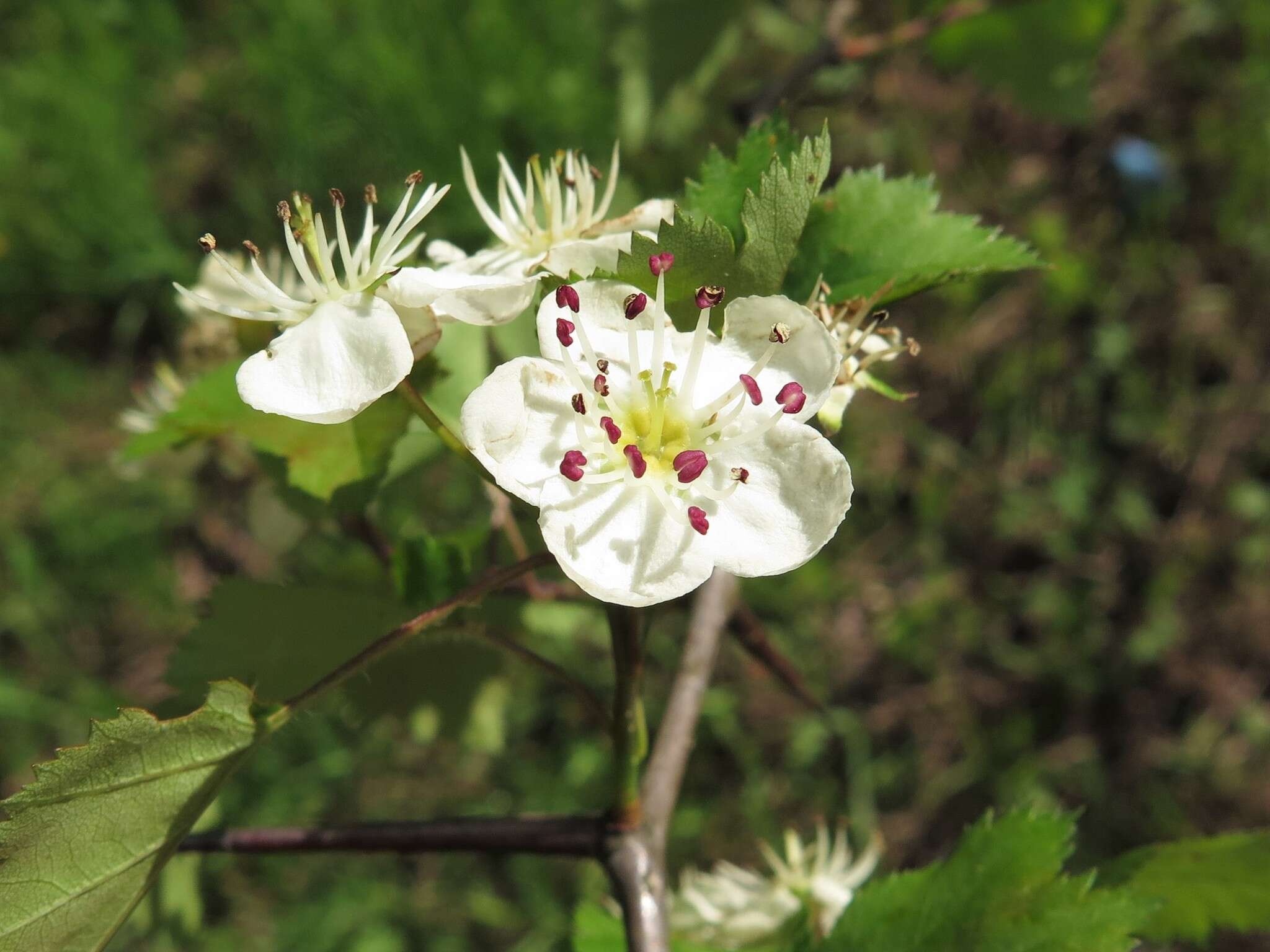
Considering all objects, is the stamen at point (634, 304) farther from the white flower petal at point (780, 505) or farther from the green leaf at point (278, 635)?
the green leaf at point (278, 635)

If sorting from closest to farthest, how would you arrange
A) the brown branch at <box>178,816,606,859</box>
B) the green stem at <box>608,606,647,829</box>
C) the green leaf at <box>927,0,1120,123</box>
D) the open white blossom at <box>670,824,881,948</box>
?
the green stem at <box>608,606,647,829</box> → the brown branch at <box>178,816,606,859</box> → the open white blossom at <box>670,824,881,948</box> → the green leaf at <box>927,0,1120,123</box>

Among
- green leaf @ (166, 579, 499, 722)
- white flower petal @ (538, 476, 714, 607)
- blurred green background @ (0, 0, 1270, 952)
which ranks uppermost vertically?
white flower petal @ (538, 476, 714, 607)

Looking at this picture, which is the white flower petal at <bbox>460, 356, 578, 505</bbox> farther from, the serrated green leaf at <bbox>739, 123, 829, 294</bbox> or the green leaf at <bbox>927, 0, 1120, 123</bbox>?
the green leaf at <bbox>927, 0, 1120, 123</bbox>

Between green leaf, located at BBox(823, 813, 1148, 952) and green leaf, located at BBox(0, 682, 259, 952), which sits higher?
green leaf, located at BBox(0, 682, 259, 952)

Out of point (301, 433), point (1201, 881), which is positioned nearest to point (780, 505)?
point (301, 433)

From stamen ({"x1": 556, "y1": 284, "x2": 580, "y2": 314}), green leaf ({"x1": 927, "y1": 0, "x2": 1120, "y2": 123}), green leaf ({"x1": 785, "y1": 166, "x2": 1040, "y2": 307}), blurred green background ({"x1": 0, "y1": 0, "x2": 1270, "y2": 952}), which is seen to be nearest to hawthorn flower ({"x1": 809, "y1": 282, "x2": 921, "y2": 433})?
green leaf ({"x1": 785, "y1": 166, "x2": 1040, "y2": 307})
